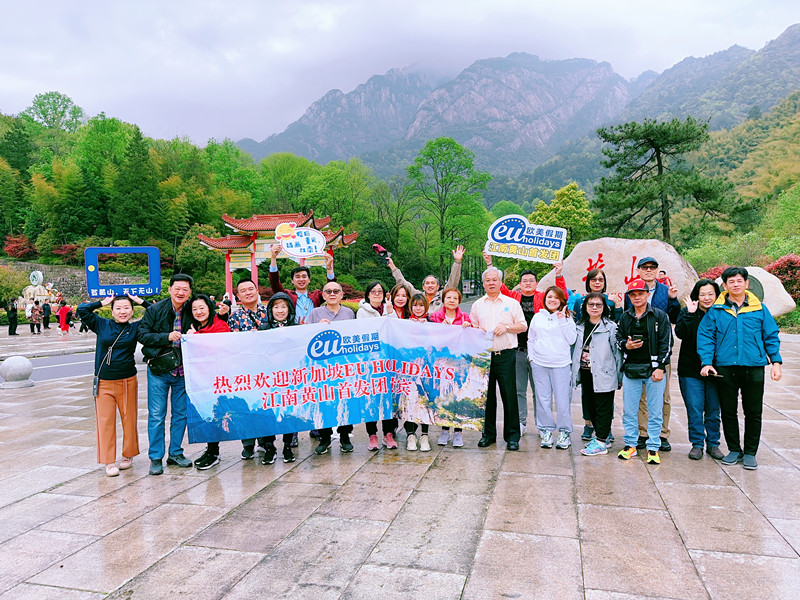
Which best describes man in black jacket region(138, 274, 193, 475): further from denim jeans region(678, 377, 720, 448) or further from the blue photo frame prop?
denim jeans region(678, 377, 720, 448)

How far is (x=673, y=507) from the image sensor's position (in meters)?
3.46

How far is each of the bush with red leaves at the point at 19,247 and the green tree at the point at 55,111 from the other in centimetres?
2725

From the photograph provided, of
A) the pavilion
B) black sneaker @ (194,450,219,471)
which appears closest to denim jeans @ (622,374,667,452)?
black sneaker @ (194,450,219,471)

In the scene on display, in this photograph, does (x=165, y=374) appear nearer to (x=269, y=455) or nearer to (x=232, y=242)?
(x=269, y=455)

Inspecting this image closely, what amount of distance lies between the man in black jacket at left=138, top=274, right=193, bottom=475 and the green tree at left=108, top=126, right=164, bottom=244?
34823 millimetres

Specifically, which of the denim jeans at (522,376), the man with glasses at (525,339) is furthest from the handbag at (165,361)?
the denim jeans at (522,376)

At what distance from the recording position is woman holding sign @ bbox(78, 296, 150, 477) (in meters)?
4.25

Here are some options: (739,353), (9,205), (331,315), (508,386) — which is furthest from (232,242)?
(9,205)

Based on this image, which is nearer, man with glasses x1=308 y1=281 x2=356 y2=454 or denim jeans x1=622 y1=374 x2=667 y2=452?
denim jeans x1=622 y1=374 x2=667 y2=452

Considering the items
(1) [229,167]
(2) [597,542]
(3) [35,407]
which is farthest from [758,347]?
(1) [229,167]

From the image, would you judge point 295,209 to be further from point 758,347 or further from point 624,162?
point 758,347

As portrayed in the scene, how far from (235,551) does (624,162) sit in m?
24.2

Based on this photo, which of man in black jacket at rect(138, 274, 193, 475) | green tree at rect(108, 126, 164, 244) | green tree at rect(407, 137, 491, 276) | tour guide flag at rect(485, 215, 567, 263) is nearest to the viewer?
man in black jacket at rect(138, 274, 193, 475)

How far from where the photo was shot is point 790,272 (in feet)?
Answer: 50.1
